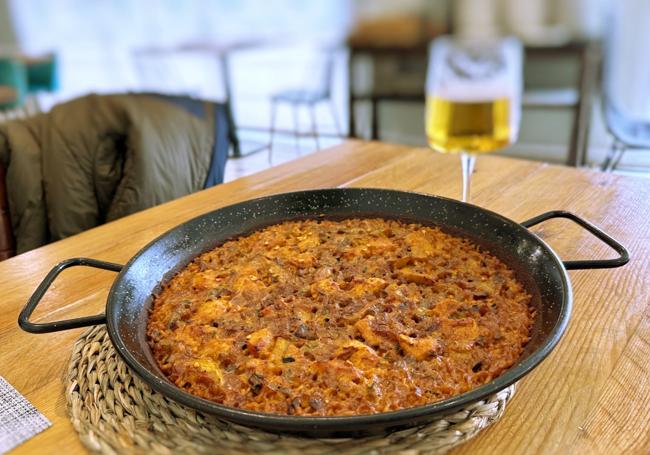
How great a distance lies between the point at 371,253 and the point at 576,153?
2.93 metres

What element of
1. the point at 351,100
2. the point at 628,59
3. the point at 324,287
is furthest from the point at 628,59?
the point at 324,287

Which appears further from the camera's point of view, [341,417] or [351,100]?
[351,100]

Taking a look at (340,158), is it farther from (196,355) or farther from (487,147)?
(196,355)

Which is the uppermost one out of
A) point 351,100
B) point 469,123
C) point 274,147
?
point 469,123

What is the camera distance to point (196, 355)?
74 centimetres

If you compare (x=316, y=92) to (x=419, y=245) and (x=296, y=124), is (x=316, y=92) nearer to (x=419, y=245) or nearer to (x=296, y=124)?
(x=296, y=124)

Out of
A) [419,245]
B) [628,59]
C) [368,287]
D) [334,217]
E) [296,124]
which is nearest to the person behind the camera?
[368,287]

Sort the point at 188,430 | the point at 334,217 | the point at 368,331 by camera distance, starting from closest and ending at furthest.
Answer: the point at 188,430 → the point at 368,331 → the point at 334,217

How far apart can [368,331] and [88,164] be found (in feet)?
4.35

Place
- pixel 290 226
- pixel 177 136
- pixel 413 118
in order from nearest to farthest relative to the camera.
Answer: pixel 290 226, pixel 177 136, pixel 413 118

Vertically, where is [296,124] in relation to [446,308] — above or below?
below

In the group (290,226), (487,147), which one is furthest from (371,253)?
(487,147)

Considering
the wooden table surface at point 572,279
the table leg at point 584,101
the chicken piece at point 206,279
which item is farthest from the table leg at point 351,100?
the chicken piece at point 206,279

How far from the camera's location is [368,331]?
0.75 metres
